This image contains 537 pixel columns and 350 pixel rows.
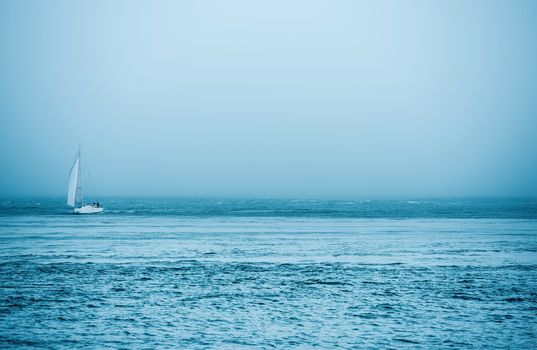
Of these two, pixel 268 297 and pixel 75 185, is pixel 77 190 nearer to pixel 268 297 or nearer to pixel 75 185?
pixel 75 185

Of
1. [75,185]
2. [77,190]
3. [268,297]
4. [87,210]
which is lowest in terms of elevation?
[268,297]

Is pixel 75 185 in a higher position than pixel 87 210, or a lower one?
higher

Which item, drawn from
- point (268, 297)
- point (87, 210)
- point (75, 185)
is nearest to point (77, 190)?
point (75, 185)

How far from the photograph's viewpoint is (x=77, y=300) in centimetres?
2142

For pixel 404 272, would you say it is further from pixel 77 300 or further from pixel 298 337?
pixel 77 300

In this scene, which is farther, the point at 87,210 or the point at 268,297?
the point at 87,210

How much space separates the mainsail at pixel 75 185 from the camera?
327 feet

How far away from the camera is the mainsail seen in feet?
327

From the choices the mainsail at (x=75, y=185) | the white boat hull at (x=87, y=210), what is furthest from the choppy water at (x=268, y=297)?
the mainsail at (x=75, y=185)

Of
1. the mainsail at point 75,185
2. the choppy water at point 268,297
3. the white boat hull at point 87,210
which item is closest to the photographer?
the choppy water at point 268,297

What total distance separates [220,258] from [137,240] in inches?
604

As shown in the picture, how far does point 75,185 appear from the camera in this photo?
100000 millimetres

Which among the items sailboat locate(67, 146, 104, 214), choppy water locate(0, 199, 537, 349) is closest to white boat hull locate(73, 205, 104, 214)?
sailboat locate(67, 146, 104, 214)

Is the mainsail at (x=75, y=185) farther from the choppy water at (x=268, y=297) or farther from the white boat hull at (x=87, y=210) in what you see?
the choppy water at (x=268, y=297)
